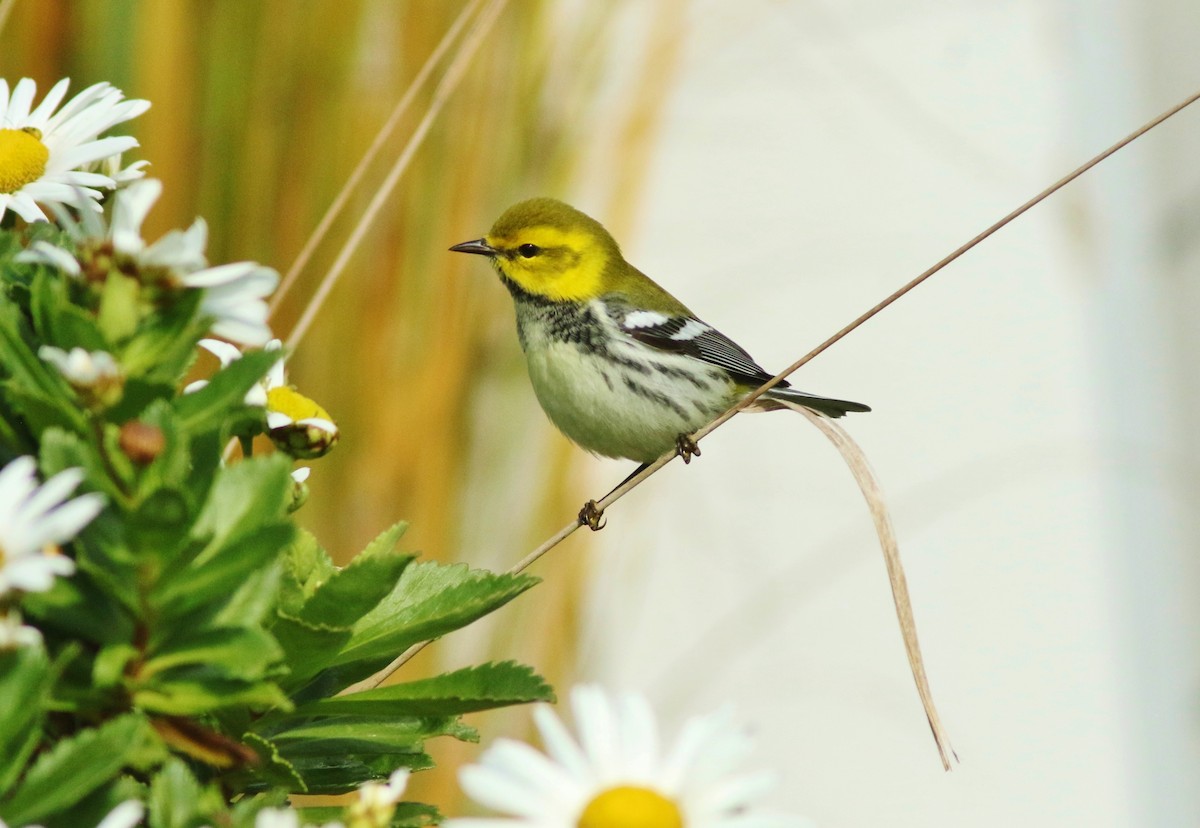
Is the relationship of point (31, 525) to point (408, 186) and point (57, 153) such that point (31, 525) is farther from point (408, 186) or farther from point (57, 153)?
point (408, 186)

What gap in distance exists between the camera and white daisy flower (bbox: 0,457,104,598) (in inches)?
11.2

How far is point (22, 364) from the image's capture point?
1.24ft

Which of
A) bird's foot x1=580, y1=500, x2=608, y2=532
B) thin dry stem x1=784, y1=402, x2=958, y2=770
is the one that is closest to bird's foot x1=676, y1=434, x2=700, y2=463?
bird's foot x1=580, y1=500, x2=608, y2=532

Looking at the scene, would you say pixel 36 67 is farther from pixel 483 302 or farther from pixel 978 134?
pixel 978 134

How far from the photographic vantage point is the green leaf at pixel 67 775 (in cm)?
32

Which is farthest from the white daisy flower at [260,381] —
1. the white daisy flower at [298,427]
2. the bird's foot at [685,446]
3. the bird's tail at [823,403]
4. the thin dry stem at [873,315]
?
the bird's tail at [823,403]

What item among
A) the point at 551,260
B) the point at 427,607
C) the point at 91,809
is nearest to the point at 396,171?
the point at 427,607

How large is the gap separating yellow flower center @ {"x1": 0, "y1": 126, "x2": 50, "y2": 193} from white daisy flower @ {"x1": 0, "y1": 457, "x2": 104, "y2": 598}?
193 millimetres

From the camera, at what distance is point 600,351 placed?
58.0 inches

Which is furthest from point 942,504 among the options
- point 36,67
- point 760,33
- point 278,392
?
point 278,392

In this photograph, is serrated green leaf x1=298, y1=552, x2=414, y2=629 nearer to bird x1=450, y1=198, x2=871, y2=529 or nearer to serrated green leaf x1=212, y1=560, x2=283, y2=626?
serrated green leaf x1=212, y1=560, x2=283, y2=626

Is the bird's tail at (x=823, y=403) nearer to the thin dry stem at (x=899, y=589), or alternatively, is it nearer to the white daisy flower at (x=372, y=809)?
the thin dry stem at (x=899, y=589)

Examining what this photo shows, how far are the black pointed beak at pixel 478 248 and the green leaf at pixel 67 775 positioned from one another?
107 cm

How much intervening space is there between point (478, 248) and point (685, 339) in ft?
0.97
